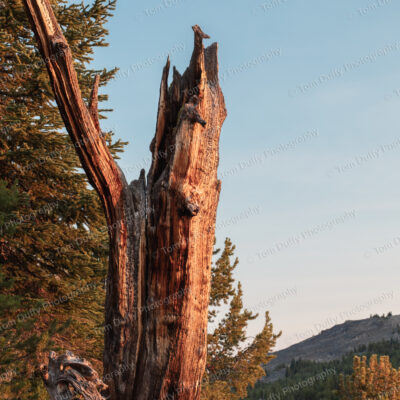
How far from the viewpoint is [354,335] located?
5679 inches

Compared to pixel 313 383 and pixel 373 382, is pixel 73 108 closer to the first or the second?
pixel 373 382

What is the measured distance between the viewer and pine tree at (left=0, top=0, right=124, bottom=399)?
11203 millimetres

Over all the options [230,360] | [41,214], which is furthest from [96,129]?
[230,360]

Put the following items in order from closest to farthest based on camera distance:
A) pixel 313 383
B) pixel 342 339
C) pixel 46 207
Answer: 1. pixel 46 207
2. pixel 313 383
3. pixel 342 339

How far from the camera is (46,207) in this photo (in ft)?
38.7

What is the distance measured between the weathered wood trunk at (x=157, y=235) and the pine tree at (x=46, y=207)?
6.05 meters

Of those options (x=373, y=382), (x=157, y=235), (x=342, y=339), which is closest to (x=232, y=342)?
(x=373, y=382)

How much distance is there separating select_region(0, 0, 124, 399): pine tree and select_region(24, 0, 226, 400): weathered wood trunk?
6.05 meters

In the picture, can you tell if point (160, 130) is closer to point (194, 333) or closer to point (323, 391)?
point (194, 333)

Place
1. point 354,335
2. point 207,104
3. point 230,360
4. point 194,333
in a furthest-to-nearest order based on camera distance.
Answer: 1. point 354,335
2. point 230,360
3. point 207,104
4. point 194,333

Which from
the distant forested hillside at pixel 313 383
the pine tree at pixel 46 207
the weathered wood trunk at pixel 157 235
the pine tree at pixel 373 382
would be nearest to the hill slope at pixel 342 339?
the distant forested hillside at pixel 313 383

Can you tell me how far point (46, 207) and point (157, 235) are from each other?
759cm

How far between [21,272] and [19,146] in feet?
10.7

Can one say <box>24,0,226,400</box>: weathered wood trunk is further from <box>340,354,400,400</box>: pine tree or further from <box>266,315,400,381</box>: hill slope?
<box>266,315,400,381</box>: hill slope
